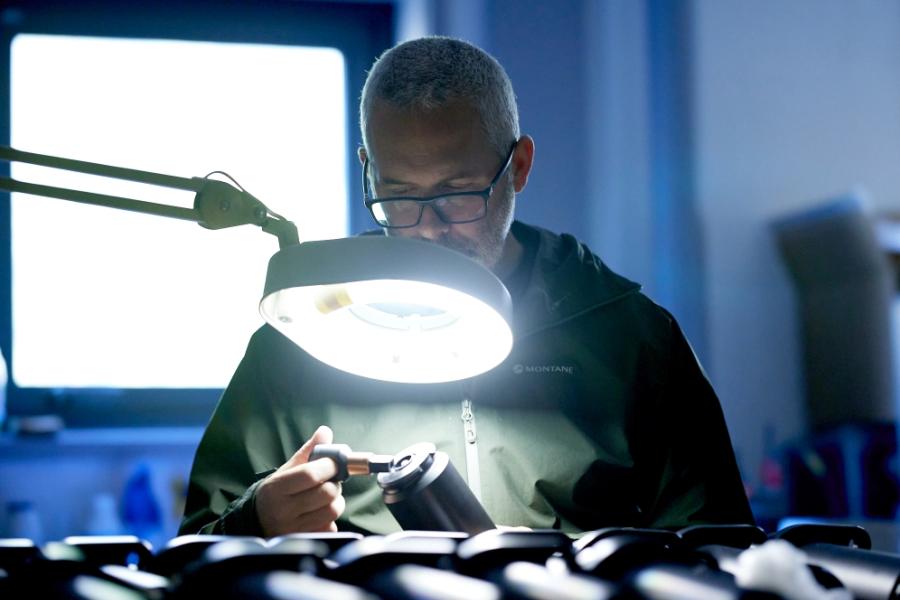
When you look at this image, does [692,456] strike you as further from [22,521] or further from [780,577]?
[22,521]

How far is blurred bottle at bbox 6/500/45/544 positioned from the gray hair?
4.93ft

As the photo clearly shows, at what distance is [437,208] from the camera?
1.10m

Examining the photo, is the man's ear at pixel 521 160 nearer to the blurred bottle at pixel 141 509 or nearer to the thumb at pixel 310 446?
the thumb at pixel 310 446

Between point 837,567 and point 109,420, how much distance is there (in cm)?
229

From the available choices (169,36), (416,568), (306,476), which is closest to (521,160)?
(306,476)

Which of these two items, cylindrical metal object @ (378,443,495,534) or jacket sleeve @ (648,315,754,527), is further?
jacket sleeve @ (648,315,754,527)

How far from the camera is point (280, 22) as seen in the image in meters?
2.69

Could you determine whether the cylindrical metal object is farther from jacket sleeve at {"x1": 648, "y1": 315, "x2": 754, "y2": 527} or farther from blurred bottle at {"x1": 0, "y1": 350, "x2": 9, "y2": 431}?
blurred bottle at {"x1": 0, "y1": 350, "x2": 9, "y2": 431}

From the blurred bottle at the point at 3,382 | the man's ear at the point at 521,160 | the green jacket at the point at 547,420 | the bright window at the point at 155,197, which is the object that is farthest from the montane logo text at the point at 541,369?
the blurred bottle at the point at 3,382

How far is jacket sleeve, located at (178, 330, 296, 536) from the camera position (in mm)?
1176

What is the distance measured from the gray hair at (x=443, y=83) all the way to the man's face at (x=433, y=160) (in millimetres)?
13

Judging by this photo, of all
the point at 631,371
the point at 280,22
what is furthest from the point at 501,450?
the point at 280,22

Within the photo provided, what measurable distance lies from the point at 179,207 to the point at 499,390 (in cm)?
62

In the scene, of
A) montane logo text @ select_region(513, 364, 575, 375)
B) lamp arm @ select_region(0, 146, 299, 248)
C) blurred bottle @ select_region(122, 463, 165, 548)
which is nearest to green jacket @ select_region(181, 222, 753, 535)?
montane logo text @ select_region(513, 364, 575, 375)
